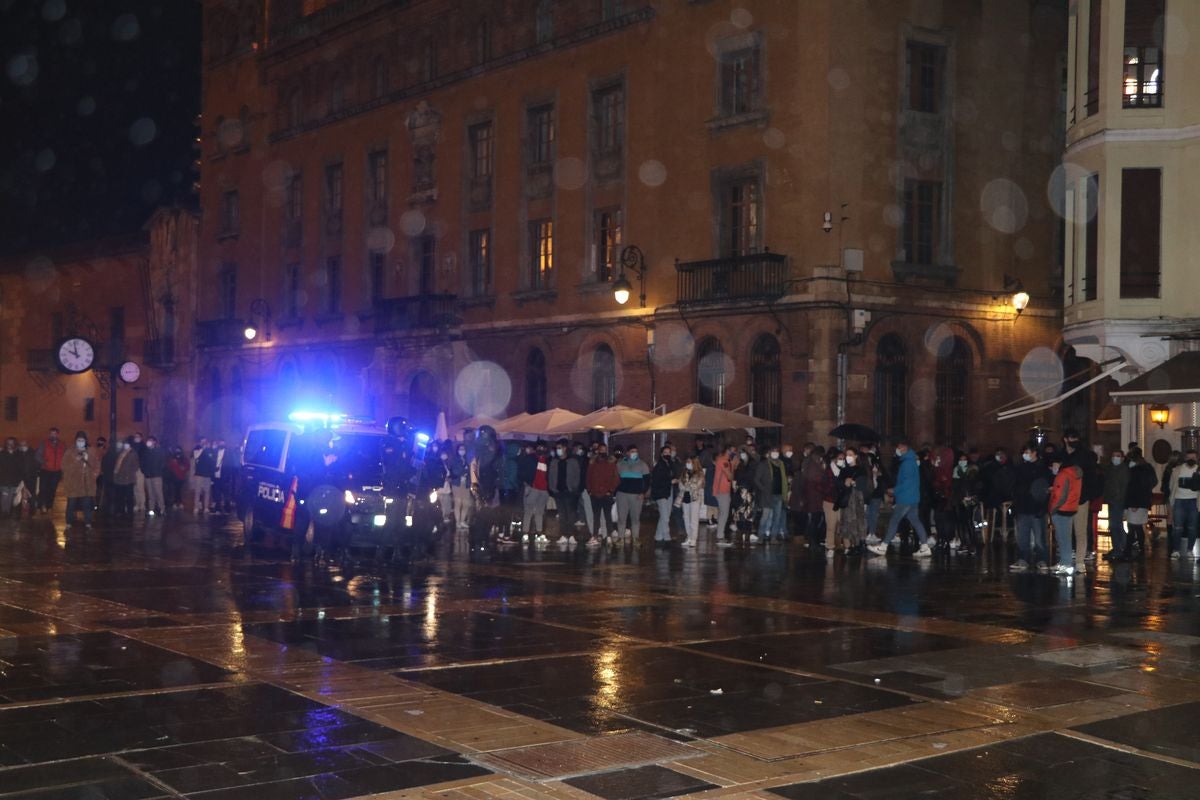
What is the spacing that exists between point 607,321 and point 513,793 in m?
29.6

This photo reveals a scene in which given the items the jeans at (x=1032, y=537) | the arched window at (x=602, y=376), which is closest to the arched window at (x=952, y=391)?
the arched window at (x=602, y=376)

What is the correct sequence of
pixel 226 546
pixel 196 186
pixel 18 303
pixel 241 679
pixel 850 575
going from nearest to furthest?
1. pixel 241 679
2. pixel 850 575
3. pixel 226 546
4. pixel 196 186
5. pixel 18 303

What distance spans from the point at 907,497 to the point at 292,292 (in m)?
31.8

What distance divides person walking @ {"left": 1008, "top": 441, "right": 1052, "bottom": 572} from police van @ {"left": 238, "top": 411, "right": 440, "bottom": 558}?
26.8 ft

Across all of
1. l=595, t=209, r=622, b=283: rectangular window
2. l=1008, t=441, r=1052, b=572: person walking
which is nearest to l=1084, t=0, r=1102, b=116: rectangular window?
l=1008, t=441, r=1052, b=572: person walking

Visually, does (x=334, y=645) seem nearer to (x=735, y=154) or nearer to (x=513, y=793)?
(x=513, y=793)

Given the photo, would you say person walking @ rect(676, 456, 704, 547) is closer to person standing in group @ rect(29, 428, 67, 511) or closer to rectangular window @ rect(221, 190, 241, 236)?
person standing in group @ rect(29, 428, 67, 511)

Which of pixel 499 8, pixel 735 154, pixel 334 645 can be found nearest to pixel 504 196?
pixel 499 8

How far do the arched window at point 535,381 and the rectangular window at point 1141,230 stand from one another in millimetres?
16644

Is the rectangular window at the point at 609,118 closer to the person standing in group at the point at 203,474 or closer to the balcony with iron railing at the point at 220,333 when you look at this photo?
the person standing in group at the point at 203,474

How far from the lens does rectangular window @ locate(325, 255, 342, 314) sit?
4869cm

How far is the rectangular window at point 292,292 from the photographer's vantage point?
50.8 m

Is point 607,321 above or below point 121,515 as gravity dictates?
above

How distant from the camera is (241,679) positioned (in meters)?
11.2
